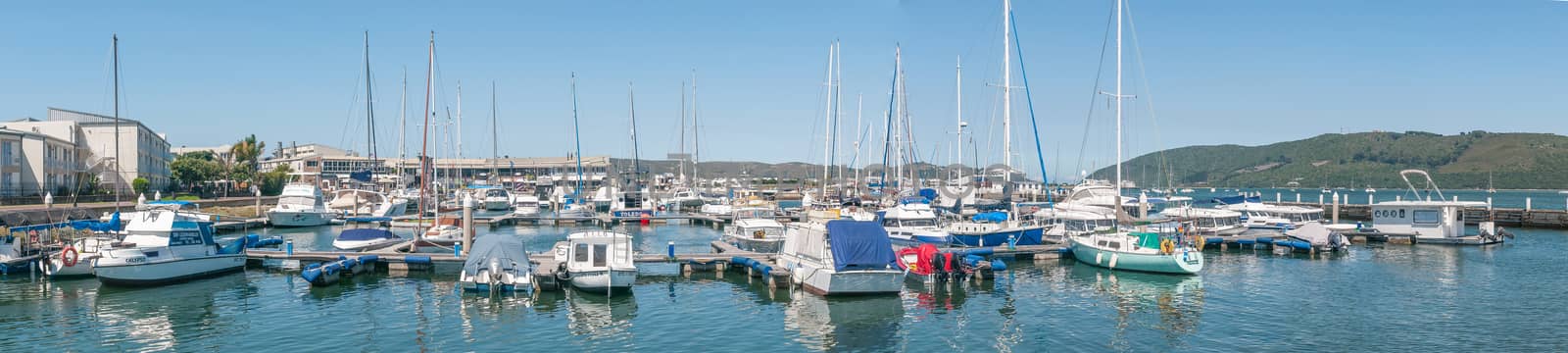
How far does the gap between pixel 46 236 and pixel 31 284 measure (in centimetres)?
1225

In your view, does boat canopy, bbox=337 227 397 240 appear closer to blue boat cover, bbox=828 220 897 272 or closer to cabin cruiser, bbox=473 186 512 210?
blue boat cover, bbox=828 220 897 272

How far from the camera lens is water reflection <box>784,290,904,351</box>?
24.9 metres

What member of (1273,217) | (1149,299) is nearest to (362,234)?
(1149,299)

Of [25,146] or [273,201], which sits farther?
[273,201]

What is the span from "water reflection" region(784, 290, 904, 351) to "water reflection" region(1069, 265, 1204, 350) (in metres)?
6.50

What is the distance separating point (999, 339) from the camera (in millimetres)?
25578

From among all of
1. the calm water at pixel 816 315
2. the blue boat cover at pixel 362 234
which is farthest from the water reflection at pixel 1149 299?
the blue boat cover at pixel 362 234

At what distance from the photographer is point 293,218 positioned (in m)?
71.2

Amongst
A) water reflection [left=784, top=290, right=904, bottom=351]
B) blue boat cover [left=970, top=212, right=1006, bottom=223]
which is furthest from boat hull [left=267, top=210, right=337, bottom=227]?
water reflection [left=784, top=290, right=904, bottom=351]

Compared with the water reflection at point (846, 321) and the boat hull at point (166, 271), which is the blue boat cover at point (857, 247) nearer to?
the water reflection at point (846, 321)

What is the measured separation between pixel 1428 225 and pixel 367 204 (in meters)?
87.8

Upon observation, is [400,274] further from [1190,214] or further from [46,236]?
[1190,214]

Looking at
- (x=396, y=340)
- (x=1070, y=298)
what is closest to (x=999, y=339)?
(x=1070, y=298)

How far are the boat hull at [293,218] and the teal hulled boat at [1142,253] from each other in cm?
6001
